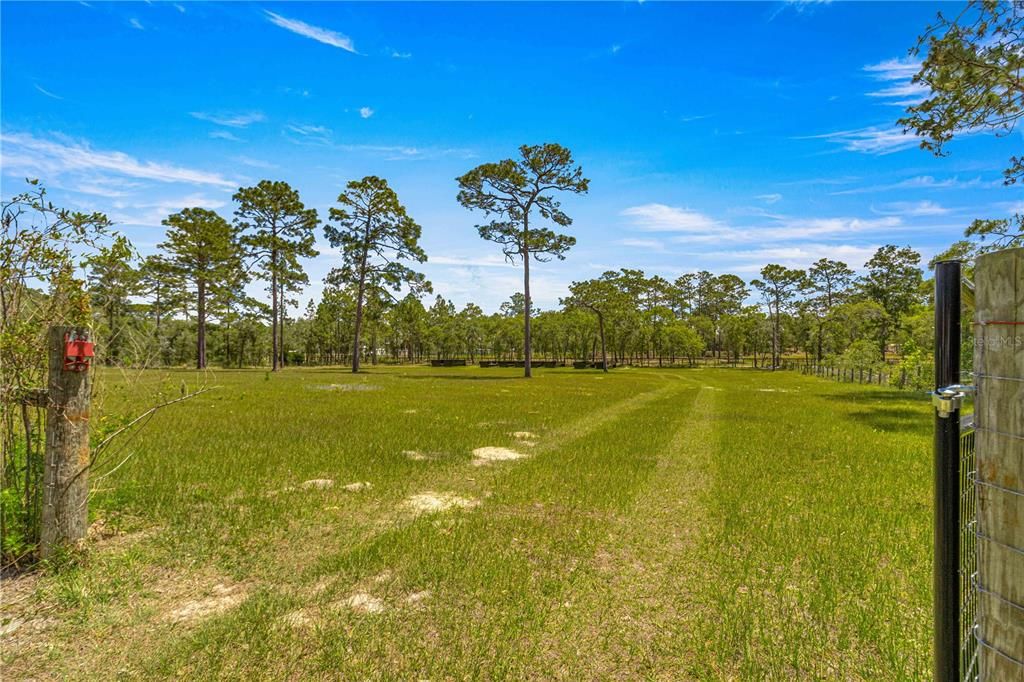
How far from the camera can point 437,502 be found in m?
6.63

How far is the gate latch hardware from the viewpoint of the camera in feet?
6.13

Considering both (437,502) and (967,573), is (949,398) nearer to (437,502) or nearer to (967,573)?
(967,573)

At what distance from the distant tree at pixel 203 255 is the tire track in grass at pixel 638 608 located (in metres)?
42.8

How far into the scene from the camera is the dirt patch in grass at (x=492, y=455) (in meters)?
9.20

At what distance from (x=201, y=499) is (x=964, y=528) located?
24.7ft

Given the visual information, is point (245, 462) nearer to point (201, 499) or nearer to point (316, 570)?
point (201, 499)

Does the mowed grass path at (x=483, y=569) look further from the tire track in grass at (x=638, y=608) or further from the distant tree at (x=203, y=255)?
the distant tree at (x=203, y=255)

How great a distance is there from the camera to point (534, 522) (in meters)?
5.95

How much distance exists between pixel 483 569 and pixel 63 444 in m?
3.99

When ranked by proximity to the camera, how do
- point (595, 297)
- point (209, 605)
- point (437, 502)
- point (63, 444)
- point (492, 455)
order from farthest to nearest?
point (595, 297), point (492, 455), point (437, 502), point (63, 444), point (209, 605)

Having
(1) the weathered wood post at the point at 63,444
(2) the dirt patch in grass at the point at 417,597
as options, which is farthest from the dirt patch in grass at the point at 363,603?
(1) the weathered wood post at the point at 63,444

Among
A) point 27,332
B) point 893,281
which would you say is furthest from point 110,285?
point 893,281

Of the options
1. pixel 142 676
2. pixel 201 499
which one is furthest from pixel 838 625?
pixel 201 499

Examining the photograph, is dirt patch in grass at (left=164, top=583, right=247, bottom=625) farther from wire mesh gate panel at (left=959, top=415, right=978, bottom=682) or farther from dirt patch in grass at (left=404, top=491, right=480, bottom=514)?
wire mesh gate panel at (left=959, top=415, right=978, bottom=682)
